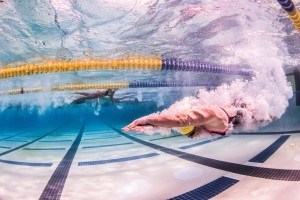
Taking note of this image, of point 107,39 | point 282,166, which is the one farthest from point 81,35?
point 282,166

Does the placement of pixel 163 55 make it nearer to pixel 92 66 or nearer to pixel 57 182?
pixel 92 66

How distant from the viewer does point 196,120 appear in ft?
9.36

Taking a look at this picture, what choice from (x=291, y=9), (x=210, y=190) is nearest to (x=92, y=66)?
(x=210, y=190)

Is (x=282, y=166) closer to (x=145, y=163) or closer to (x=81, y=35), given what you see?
(x=145, y=163)

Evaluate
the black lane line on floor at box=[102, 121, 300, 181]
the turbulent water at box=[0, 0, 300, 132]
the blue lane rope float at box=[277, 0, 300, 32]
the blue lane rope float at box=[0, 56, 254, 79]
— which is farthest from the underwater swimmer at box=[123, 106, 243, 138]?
the blue lane rope float at box=[0, 56, 254, 79]

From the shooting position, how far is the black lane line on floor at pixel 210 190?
4.66 metres

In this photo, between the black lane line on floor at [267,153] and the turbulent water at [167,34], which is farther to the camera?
the black lane line on floor at [267,153]

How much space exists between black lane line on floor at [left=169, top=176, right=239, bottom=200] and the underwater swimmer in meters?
1.55

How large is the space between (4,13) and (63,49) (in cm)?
272

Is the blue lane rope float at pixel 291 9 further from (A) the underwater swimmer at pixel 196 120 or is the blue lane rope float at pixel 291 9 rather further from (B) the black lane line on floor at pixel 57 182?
(B) the black lane line on floor at pixel 57 182

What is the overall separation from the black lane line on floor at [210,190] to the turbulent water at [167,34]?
5.40 feet

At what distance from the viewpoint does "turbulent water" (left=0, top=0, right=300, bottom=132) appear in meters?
5.89

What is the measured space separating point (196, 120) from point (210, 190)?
273 cm

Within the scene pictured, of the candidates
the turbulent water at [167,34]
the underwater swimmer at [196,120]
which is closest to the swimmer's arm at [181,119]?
the underwater swimmer at [196,120]
